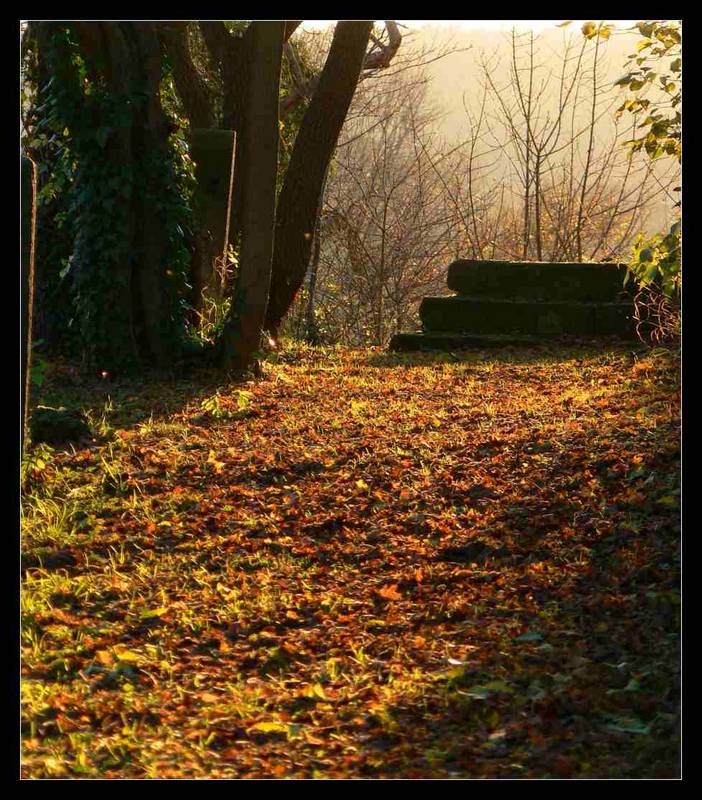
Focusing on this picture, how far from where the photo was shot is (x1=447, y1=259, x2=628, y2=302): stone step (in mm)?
11820

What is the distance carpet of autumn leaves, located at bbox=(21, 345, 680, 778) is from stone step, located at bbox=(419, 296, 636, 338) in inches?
149

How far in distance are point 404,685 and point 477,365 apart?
640 centimetres

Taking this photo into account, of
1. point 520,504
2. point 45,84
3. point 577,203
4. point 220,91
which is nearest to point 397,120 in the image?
point 577,203

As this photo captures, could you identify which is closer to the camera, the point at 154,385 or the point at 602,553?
the point at 602,553

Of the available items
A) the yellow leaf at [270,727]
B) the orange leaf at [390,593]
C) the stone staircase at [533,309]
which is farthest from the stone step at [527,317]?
the yellow leaf at [270,727]

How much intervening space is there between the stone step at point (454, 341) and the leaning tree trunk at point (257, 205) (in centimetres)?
308

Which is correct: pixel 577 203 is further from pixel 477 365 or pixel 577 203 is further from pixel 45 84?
pixel 45 84

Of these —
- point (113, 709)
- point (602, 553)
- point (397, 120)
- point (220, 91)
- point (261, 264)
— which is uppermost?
point (397, 120)

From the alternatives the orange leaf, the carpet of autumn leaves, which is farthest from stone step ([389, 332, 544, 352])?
the orange leaf

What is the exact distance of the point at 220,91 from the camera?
13258 mm

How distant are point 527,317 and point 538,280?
507mm

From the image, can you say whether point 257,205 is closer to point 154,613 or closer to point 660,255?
point 660,255

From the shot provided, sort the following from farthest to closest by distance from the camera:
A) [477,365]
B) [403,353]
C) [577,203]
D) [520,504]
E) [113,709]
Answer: [577,203] < [403,353] < [477,365] < [520,504] < [113,709]

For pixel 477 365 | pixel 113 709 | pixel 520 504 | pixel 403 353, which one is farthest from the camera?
pixel 403 353
